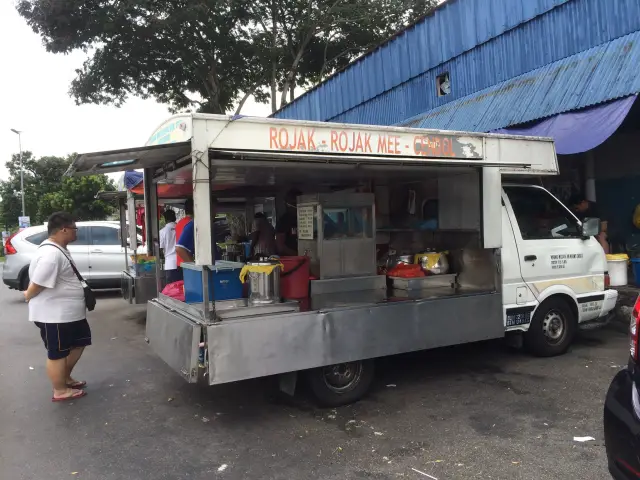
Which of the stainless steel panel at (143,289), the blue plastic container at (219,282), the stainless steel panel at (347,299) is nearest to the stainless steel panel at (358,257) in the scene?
the stainless steel panel at (347,299)

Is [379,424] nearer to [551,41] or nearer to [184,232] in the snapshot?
[184,232]

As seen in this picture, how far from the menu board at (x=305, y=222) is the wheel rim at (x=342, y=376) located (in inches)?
50.7

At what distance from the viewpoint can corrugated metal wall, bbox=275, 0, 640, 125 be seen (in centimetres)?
784

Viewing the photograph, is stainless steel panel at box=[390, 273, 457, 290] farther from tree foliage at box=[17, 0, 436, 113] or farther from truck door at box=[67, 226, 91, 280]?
tree foliage at box=[17, 0, 436, 113]

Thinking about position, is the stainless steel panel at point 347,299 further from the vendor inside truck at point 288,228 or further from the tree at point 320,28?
the tree at point 320,28

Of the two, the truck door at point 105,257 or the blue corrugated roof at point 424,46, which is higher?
the blue corrugated roof at point 424,46

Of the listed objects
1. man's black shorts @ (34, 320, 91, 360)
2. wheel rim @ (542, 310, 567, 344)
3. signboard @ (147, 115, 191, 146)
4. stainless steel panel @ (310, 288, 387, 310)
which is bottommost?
wheel rim @ (542, 310, 567, 344)

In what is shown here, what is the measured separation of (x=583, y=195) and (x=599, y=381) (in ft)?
19.6

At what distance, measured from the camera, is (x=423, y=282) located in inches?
203

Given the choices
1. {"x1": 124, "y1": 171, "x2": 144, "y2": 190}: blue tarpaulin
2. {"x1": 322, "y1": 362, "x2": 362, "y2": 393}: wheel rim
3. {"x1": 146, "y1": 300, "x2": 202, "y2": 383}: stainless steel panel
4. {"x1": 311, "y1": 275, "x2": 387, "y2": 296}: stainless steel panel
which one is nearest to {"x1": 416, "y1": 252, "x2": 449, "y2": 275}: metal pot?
{"x1": 311, "y1": 275, "x2": 387, "y2": 296}: stainless steel panel

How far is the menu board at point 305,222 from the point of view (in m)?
4.99

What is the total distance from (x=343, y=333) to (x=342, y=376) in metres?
0.47

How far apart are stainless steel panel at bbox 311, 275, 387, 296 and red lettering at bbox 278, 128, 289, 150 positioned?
140 centimetres

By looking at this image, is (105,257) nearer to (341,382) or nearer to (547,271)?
(341,382)
